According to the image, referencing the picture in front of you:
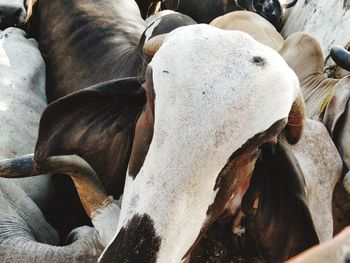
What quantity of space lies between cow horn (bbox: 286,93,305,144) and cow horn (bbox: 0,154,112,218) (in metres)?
0.75

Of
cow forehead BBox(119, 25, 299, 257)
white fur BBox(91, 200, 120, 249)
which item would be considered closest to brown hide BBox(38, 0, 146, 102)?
white fur BBox(91, 200, 120, 249)

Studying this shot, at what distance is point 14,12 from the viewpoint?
14.2 feet

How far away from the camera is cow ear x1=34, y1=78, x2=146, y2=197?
2.29 meters

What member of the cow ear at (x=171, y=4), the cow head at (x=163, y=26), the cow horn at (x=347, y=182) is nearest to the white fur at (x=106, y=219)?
the cow horn at (x=347, y=182)

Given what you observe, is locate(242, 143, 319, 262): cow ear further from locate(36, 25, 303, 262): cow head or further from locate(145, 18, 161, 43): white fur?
locate(145, 18, 161, 43): white fur

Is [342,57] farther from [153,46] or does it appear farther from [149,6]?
[149,6]

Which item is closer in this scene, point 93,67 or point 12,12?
point 93,67

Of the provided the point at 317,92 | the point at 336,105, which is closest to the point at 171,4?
the point at 317,92

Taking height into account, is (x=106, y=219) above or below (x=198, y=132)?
below

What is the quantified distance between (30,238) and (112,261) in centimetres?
112

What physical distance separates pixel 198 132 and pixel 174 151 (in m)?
0.09

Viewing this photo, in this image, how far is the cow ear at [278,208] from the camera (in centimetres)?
218

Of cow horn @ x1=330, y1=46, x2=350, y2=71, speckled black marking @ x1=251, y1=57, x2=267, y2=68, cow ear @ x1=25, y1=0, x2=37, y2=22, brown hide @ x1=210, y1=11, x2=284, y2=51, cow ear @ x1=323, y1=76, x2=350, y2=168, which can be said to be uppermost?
speckled black marking @ x1=251, y1=57, x2=267, y2=68

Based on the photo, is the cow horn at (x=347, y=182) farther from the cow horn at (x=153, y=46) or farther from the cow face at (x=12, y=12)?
the cow face at (x=12, y=12)
